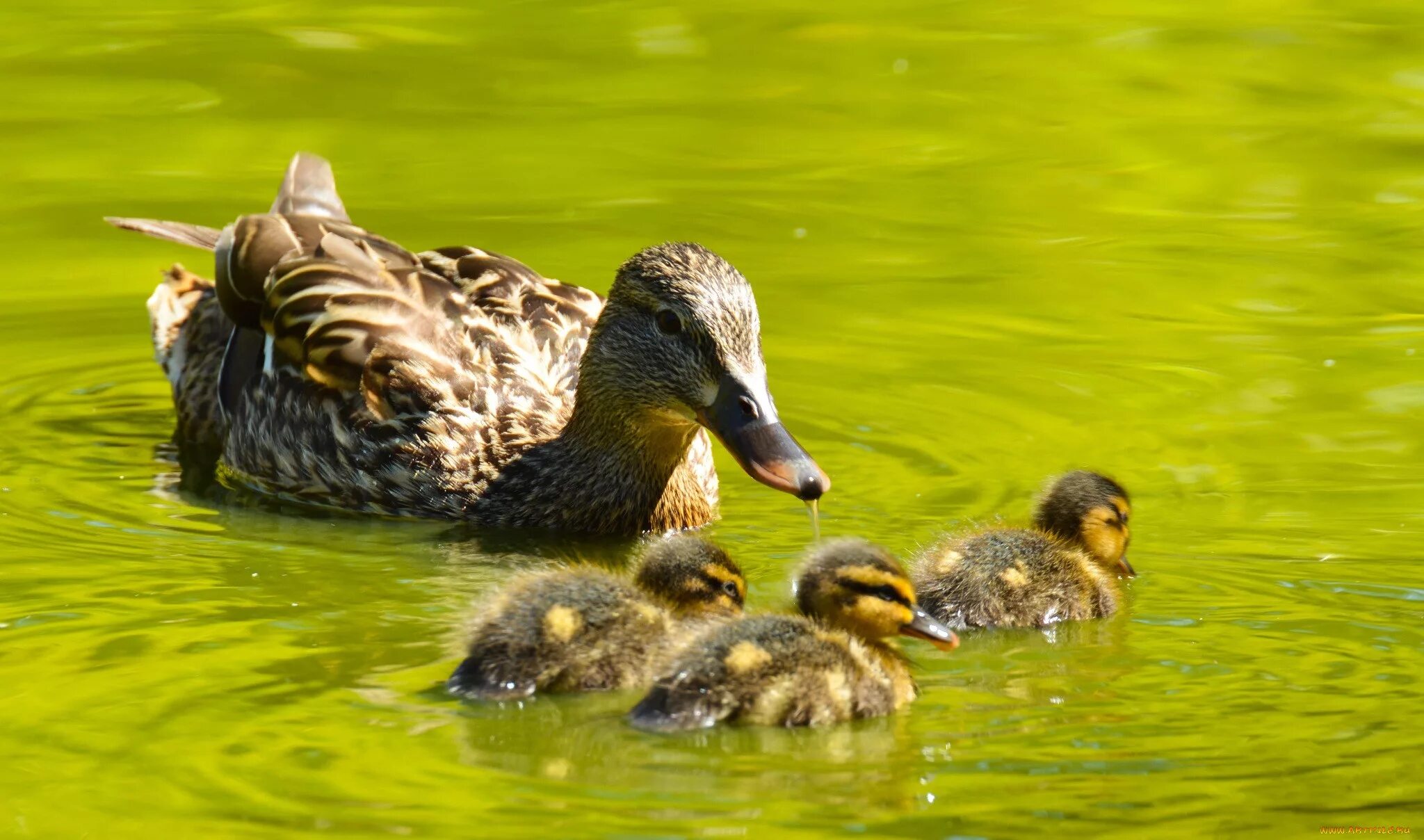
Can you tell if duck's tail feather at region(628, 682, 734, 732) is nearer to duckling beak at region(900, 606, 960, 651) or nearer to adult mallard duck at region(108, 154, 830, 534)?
duckling beak at region(900, 606, 960, 651)

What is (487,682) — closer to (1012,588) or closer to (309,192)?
(1012,588)

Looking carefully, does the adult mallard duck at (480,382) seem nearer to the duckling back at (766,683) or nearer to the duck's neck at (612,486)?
the duck's neck at (612,486)

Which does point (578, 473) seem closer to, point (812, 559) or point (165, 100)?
point (812, 559)

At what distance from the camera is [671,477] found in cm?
734

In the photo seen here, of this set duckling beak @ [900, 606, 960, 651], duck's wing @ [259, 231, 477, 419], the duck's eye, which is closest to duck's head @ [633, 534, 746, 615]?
duckling beak @ [900, 606, 960, 651]

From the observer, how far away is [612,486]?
24.2ft

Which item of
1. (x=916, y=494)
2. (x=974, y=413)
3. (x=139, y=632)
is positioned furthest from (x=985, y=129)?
(x=139, y=632)

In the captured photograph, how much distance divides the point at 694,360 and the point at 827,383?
1.54 metres

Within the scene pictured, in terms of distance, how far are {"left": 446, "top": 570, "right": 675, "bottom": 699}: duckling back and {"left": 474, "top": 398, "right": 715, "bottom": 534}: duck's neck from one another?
183 cm

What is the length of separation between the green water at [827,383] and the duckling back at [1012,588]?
0.10 meters

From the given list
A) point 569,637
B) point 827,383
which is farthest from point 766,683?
point 827,383

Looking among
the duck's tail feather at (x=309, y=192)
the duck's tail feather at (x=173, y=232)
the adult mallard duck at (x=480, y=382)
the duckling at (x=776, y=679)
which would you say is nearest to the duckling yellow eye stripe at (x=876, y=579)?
the duckling at (x=776, y=679)

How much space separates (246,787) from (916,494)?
120 inches

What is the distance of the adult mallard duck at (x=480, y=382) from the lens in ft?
23.3
